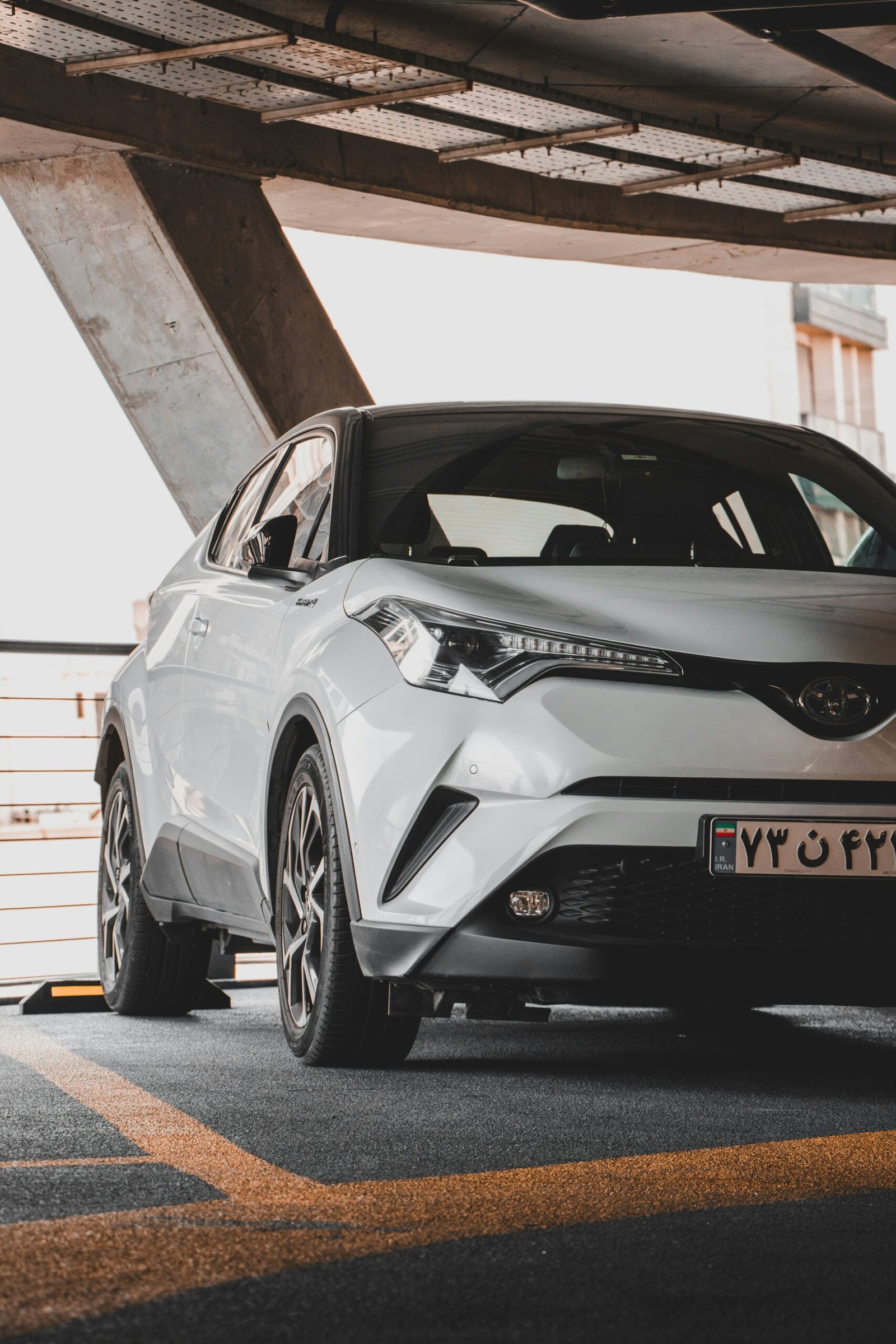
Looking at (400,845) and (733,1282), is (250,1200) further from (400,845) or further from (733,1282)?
(400,845)

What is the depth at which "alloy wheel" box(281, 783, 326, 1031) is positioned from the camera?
14.4 feet

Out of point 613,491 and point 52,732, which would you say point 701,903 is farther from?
point 52,732

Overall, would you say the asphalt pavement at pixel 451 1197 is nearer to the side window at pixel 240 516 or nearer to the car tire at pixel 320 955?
the car tire at pixel 320 955

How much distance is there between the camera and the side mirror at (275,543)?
484cm

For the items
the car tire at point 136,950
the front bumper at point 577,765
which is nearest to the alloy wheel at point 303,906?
the front bumper at point 577,765

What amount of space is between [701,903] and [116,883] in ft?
9.79

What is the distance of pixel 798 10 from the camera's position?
9.06 metres

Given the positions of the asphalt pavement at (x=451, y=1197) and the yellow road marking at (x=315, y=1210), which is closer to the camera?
the asphalt pavement at (x=451, y=1197)

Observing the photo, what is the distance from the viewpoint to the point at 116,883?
633cm

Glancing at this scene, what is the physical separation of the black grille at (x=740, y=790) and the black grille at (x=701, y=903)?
13 centimetres

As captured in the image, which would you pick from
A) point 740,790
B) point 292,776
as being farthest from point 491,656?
point 292,776

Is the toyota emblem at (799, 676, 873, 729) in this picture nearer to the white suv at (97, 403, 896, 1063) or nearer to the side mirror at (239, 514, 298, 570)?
the white suv at (97, 403, 896, 1063)

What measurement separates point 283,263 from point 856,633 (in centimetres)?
793

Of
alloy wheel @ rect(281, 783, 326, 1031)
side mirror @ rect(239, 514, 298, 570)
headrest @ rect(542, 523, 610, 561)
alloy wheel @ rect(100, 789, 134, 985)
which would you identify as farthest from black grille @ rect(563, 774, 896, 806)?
alloy wheel @ rect(100, 789, 134, 985)
